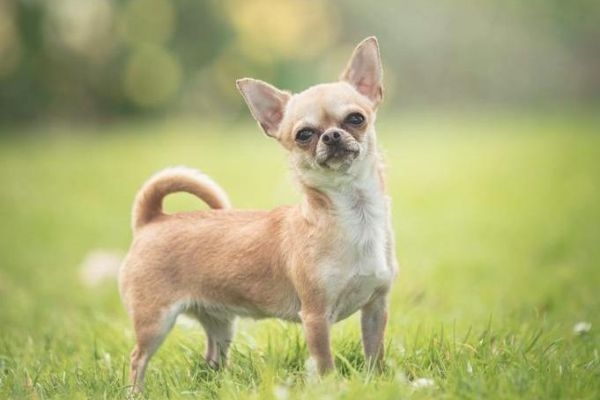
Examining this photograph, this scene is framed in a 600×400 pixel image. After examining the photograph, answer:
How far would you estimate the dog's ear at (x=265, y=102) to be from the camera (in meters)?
4.08

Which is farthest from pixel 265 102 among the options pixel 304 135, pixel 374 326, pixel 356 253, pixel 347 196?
pixel 374 326

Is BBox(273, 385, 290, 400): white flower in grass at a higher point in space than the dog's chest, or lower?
lower

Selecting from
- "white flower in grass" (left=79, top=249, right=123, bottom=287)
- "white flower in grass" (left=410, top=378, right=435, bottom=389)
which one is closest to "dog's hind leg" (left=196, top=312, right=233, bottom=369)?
"white flower in grass" (left=410, top=378, right=435, bottom=389)

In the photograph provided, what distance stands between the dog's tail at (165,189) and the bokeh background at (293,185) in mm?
674

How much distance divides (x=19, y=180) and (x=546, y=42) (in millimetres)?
16382

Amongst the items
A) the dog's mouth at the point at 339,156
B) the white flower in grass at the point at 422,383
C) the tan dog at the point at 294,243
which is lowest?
the white flower in grass at the point at 422,383

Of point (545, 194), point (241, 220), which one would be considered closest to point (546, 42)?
point (545, 194)

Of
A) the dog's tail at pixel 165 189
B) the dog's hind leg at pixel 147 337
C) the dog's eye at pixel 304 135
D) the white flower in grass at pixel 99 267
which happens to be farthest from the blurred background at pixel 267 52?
the dog's eye at pixel 304 135

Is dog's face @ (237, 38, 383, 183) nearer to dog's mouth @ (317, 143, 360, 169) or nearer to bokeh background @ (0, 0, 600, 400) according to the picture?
dog's mouth @ (317, 143, 360, 169)

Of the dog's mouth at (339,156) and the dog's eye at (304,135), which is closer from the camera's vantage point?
the dog's mouth at (339,156)

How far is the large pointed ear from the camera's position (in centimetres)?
403

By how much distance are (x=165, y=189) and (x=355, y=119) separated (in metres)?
1.17

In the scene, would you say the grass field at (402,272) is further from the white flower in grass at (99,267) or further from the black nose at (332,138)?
the black nose at (332,138)

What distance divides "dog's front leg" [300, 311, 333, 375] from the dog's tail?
1.15m
